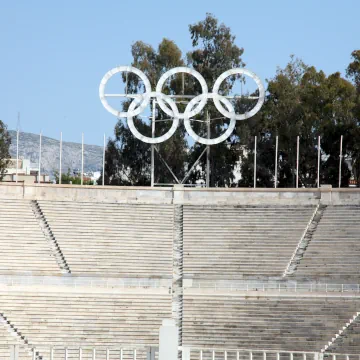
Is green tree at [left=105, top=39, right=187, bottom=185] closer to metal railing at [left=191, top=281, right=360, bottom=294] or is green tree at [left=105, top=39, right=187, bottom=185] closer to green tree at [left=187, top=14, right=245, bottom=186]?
green tree at [left=187, top=14, right=245, bottom=186]

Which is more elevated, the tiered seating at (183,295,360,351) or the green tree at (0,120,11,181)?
the green tree at (0,120,11,181)

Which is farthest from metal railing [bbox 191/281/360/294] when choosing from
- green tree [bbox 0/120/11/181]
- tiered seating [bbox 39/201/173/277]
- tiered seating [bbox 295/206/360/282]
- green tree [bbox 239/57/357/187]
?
green tree [bbox 0/120/11/181]

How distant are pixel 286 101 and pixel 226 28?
6.77 metres

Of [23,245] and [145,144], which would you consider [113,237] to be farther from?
[145,144]

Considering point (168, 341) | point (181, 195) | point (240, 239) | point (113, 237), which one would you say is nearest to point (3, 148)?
point (181, 195)

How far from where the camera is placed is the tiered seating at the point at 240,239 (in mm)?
39312

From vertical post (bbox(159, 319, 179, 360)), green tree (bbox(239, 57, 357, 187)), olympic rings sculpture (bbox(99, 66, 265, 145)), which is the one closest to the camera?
vertical post (bbox(159, 319, 179, 360))

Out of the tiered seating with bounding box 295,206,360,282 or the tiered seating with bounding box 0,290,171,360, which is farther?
the tiered seating with bounding box 295,206,360,282

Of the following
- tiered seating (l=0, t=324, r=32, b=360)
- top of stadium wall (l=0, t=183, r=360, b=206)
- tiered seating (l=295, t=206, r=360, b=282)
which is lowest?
tiered seating (l=0, t=324, r=32, b=360)

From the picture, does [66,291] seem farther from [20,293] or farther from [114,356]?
[114,356]

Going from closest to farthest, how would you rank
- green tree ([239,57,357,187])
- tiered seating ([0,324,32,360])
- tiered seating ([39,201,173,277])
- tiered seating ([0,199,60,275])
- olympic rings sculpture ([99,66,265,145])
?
tiered seating ([0,324,32,360]) < tiered seating ([0,199,60,275]) < tiered seating ([39,201,173,277]) < olympic rings sculpture ([99,66,265,145]) < green tree ([239,57,357,187])

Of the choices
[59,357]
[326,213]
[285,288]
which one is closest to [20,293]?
[59,357]

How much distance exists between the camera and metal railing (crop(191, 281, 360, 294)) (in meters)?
37.3

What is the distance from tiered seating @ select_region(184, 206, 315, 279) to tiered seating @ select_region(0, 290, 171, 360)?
3532mm
